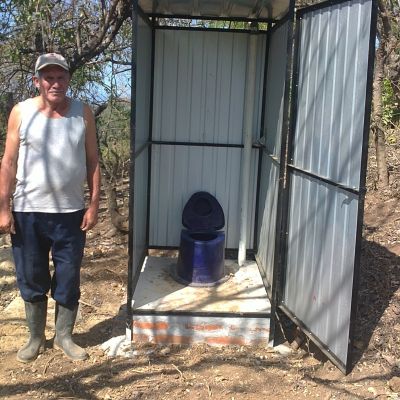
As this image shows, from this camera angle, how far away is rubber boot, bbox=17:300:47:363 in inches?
146

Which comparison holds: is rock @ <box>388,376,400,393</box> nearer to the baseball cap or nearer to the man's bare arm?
the man's bare arm

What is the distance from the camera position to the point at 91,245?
6254 millimetres

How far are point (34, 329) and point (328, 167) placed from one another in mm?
2191

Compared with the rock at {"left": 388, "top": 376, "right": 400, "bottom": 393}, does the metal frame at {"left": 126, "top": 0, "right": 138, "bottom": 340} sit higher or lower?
higher

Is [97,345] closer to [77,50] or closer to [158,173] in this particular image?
[158,173]

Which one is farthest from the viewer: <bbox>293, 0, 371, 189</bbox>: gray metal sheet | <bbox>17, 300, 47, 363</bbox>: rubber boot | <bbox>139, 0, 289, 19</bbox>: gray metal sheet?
<bbox>139, 0, 289, 19</bbox>: gray metal sheet

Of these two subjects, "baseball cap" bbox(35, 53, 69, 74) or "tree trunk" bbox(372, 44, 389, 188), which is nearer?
"baseball cap" bbox(35, 53, 69, 74)

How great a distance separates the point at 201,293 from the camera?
14.5 feet

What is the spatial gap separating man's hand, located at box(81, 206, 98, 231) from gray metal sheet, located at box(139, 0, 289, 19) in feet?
5.68

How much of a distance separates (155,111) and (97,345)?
2.25 metres

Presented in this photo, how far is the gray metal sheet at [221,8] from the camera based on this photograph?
430cm

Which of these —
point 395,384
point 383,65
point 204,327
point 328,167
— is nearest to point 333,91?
point 328,167

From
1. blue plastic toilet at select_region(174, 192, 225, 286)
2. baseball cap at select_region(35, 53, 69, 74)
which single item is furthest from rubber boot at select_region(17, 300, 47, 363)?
baseball cap at select_region(35, 53, 69, 74)

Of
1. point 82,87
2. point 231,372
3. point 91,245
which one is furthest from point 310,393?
point 82,87
